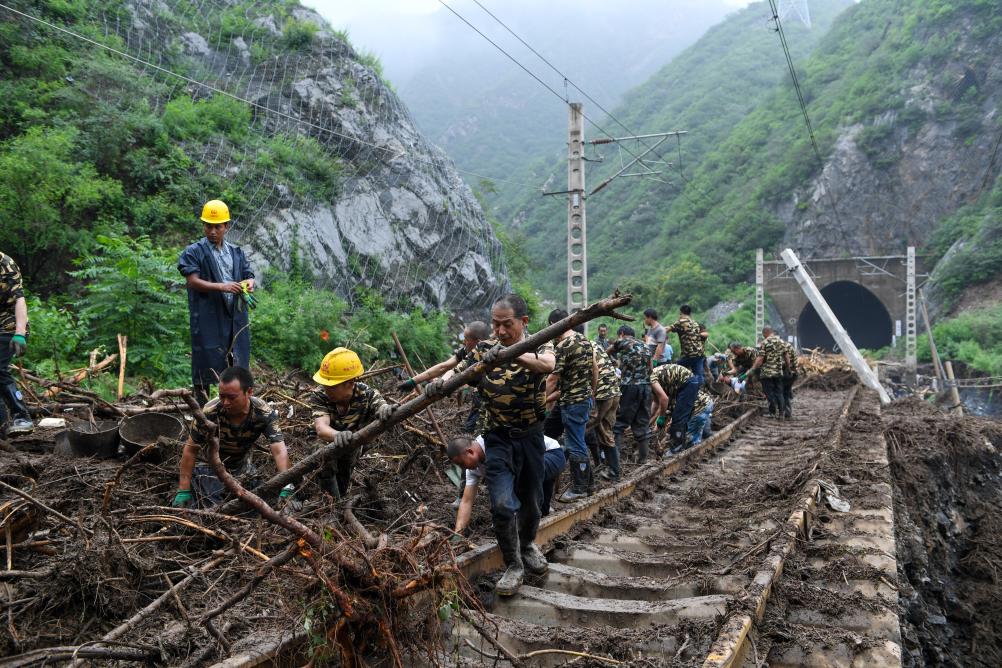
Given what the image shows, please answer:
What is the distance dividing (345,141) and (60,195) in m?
10.3

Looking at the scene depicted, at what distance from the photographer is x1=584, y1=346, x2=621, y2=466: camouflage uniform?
783cm

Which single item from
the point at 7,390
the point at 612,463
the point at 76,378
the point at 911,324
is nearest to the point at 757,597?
the point at 612,463

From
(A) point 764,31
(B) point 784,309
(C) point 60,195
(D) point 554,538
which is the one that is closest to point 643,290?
(B) point 784,309

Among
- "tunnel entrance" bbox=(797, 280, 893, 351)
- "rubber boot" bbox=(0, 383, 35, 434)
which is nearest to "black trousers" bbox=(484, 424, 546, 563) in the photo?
"rubber boot" bbox=(0, 383, 35, 434)

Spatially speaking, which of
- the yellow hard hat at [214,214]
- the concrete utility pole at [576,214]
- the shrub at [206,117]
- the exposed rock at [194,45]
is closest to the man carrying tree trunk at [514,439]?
the yellow hard hat at [214,214]

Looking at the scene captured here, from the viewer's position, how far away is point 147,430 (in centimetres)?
615

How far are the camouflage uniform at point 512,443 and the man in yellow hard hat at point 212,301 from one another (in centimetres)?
283

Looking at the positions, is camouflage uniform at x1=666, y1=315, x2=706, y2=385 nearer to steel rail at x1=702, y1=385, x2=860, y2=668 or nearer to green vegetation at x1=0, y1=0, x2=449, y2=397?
steel rail at x1=702, y1=385, x2=860, y2=668

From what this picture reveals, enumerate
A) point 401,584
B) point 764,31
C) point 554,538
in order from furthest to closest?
1. point 764,31
2. point 554,538
3. point 401,584

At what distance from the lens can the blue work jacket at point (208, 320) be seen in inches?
243

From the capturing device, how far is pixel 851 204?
5028 centimetres

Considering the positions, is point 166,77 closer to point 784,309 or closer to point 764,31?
point 784,309

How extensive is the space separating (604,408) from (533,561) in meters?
3.47

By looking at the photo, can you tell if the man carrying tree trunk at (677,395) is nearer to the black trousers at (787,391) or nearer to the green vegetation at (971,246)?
the black trousers at (787,391)
